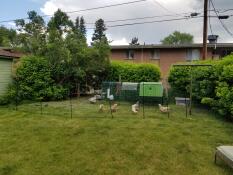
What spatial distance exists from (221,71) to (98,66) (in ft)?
28.2

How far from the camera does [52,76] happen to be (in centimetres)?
1642

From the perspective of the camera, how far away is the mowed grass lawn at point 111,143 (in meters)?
6.42

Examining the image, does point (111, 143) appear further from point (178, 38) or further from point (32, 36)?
point (178, 38)

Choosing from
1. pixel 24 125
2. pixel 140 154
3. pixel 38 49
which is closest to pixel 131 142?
pixel 140 154

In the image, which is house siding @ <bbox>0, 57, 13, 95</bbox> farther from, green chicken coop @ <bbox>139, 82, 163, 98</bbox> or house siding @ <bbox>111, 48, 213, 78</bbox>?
house siding @ <bbox>111, 48, 213, 78</bbox>

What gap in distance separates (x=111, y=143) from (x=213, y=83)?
560 cm

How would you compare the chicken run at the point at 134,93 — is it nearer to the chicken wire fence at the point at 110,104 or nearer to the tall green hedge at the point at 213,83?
the chicken wire fence at the point at 110,104

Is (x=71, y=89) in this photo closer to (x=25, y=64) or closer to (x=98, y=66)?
(x=98, y=66)

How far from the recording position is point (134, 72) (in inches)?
701

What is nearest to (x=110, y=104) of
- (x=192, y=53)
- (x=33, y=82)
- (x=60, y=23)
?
(x=33, y=82)

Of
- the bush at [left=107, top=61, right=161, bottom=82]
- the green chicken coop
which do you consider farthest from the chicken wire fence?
the bush at [left=107, top=61, right=161, bottom=82]

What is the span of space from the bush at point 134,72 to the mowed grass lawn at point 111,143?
613 cm

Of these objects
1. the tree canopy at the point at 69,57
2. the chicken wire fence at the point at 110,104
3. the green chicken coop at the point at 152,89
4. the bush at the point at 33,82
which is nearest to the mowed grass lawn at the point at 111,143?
the chicken wire fence at the point at 110,104

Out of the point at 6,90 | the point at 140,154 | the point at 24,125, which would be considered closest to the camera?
the point at 140,154
